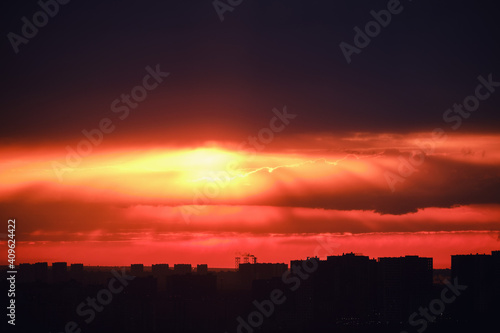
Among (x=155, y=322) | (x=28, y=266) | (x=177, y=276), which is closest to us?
(x=155, y=322)

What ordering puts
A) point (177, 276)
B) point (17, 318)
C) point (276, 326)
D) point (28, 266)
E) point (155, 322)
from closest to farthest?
point (17, 318) → point (155, 322) → point (276, 326) → point (177, 276) → point (28, 266)

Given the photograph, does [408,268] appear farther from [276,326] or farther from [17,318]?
[17,318]

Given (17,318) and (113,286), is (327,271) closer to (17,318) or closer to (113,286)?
(113,286)

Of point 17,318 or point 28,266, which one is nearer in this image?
point 17,318

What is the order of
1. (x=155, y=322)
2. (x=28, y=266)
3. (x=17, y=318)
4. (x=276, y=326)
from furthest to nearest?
1. (x=28, y=266)
2. (x=276, y=326)
3. (x=155, y=322)
4. (x=17, y=318)

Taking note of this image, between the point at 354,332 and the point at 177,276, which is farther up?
the point at 177,276

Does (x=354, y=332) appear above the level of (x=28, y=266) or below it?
below

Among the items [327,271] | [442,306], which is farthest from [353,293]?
[442,306]

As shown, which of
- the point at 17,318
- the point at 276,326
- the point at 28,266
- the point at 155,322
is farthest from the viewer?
the point at 28,266

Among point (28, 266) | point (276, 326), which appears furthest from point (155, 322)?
point (28, 266)
